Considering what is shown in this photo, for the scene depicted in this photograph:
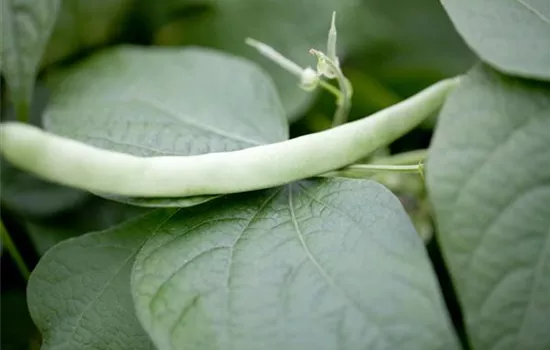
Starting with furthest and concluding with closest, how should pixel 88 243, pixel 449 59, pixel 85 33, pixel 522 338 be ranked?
1. pixel 449 59
2. pixel 85 33
3. pixel 88 243
4. pixel 522 338

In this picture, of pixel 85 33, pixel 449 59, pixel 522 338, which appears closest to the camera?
pixel 522 338

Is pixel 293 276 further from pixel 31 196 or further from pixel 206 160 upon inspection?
pixel 31 196

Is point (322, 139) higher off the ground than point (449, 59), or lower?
higher

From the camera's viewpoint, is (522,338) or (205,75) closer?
(522,338)

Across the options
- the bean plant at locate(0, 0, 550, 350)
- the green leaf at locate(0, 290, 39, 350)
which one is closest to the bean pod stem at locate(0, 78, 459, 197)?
the bean plant at locate(0, 0, 550, 350)

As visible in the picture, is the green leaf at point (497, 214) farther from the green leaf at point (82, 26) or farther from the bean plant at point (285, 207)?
the green leaf at point (82, 26)

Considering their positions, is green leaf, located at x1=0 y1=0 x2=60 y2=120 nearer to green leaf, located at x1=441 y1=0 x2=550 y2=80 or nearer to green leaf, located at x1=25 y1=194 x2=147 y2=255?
green leaf, located at x1=25 y1=194 x2=147 y2=255

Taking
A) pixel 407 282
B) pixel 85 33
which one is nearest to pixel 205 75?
pixel 85 33

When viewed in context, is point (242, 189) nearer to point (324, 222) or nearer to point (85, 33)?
point (324, 222)
